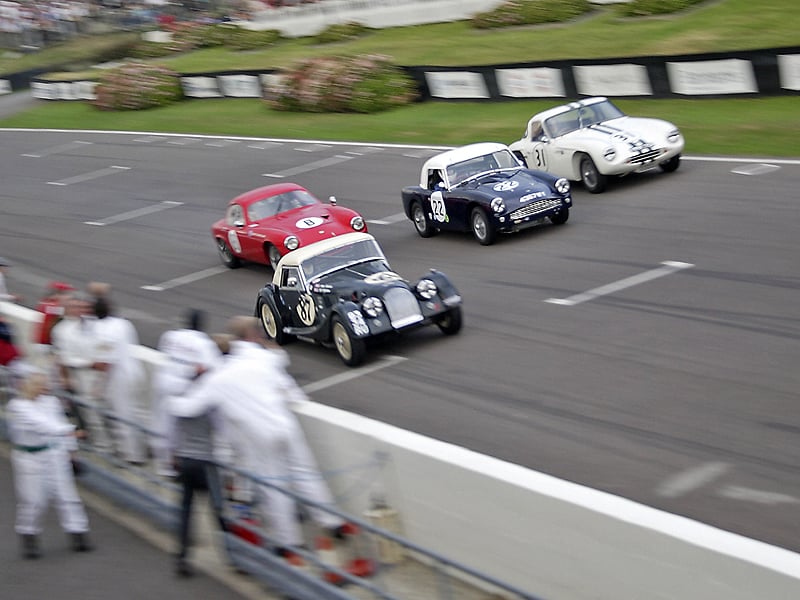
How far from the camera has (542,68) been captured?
2873 centimetres

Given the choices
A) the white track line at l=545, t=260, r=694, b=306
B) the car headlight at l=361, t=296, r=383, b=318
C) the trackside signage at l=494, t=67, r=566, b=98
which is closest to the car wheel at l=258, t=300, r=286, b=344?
the car headlight at l=361, t=296, r=383, b=318

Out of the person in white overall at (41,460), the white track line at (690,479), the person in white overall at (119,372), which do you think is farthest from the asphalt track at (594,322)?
the person in white overall at (41,460)

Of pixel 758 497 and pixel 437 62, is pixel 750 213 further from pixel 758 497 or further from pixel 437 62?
pixel 437 62

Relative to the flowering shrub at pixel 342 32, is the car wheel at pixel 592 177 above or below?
below

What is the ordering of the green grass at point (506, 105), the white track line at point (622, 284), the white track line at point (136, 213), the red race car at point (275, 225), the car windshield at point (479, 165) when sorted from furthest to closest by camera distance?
the white track line at point (136, 213)
the green grass at point (506, 105)
the car windshield at point (479, 165)
the red race car at point (275, 225)
the white track line at point (622, 284)

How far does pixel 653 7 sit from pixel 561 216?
21.2 meters

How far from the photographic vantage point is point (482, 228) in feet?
58.7

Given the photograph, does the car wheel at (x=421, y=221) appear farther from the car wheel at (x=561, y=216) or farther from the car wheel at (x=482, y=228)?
the car wheel at (x=561, y=216)

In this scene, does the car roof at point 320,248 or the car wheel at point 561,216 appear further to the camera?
the car wheel at point 561,216

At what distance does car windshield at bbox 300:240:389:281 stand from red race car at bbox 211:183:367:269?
11.6 feet

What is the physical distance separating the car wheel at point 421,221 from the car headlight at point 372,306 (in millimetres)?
6098

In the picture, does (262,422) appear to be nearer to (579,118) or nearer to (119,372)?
(119,372)

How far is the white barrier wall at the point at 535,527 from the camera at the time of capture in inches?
228

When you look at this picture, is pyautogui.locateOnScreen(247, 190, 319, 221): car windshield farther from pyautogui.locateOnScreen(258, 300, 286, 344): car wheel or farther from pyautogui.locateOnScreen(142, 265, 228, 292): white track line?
pyautogui.locateOnScreen(258, 300, 286, 344): car wheel
